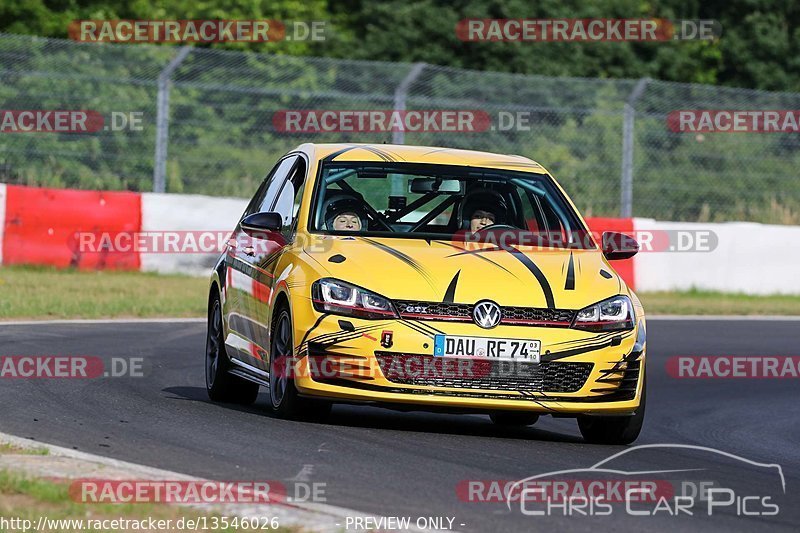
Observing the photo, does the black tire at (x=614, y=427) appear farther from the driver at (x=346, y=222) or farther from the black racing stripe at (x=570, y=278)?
the driver at (x=346, y=222)

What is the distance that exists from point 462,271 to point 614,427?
128 centimetres

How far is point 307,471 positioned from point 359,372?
1447 millimetres

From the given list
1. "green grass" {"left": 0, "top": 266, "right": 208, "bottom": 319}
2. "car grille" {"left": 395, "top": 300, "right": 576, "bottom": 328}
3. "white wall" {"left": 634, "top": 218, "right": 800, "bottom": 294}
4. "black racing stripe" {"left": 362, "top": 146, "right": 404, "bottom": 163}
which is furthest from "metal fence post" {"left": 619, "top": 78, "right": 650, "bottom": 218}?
"car grille" {"left": 395, "top": 300, "right": 576, "bottom": 328}

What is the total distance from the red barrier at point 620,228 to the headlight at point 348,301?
13.9 m

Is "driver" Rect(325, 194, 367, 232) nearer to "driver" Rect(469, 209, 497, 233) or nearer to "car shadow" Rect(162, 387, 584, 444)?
"driver" Rect(469, 209, 497, 233)

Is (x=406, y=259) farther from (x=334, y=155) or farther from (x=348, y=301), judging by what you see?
(x=334, y=155)

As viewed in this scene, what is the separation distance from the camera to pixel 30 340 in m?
13.9

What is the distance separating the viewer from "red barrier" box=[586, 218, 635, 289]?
891 inches

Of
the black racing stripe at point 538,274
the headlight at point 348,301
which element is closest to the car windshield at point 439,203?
the black racing stripe at point 538,274

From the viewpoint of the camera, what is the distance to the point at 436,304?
344 inches

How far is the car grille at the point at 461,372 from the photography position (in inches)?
343

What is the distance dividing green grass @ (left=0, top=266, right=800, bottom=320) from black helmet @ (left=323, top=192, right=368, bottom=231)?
7205mm

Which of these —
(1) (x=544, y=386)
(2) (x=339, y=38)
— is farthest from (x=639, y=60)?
(1) (x=544, y=386)

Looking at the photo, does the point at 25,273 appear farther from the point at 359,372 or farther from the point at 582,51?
the point at 582,51
